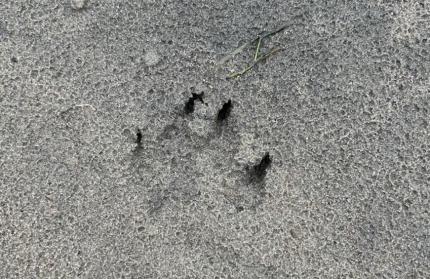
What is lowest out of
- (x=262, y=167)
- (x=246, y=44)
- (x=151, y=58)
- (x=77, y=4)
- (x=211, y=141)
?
(x=262, y=167)

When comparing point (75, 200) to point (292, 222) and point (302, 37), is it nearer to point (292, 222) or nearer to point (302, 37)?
point (292, 222)

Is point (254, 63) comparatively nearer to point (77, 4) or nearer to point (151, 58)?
point (151, 58)

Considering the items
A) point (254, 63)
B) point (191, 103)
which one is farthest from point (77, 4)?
point (254, 63)

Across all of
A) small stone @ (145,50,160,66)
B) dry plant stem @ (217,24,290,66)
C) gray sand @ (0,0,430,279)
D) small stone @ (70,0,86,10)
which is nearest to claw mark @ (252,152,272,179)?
gray sand @ (0,0,430,279)

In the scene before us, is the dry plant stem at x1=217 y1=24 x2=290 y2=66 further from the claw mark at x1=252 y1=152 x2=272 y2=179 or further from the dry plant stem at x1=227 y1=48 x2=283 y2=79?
the claw mark at x1=252 y1=152 x2=272 y2=179

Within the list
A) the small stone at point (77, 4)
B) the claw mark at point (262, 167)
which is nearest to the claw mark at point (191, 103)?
the claw mark at point (262, 167)

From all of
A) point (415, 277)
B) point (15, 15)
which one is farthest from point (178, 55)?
point (415, 277)

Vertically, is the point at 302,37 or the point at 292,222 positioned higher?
the point at 302,37

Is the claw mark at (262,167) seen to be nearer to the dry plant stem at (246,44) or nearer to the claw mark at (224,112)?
the claw mark at (224,112)
